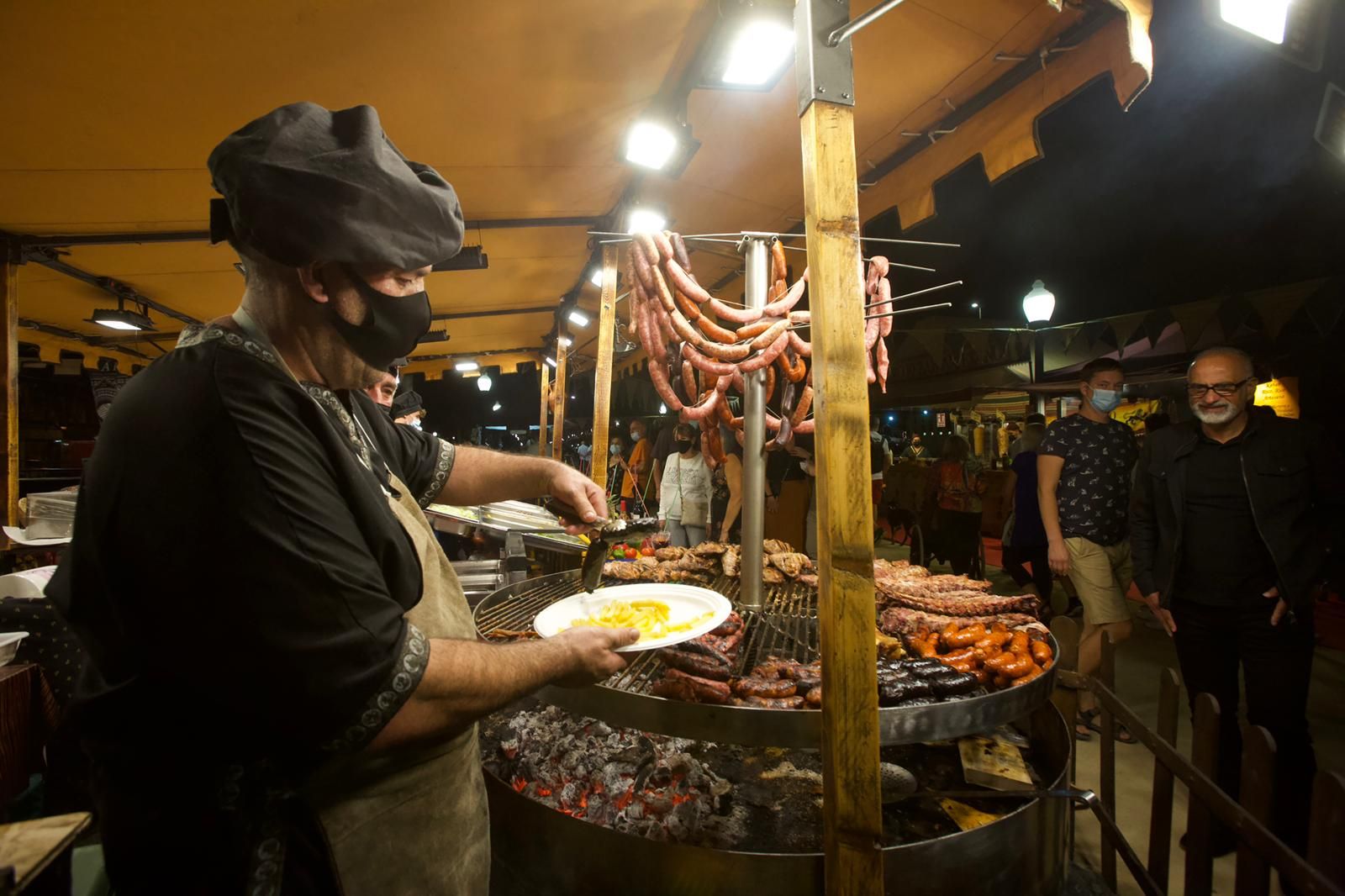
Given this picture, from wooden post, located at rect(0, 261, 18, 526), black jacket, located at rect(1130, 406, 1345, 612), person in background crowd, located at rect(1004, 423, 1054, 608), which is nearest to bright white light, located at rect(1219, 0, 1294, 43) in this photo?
black jacket, located at rect(1130, 406, 1345, 612)

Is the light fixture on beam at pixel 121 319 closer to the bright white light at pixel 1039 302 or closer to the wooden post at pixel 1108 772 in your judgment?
the wooden post at pixel 1108 772

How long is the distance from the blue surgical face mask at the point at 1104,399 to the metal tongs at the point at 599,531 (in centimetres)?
442

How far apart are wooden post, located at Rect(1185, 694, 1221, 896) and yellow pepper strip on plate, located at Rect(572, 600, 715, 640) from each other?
238 centimetres

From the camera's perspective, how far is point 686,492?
27.4 ft

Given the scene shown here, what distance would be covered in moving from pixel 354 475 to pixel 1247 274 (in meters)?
13.1

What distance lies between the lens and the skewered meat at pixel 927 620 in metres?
3.09

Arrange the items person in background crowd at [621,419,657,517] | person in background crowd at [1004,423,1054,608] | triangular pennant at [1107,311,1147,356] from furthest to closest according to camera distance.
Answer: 1. person in background crowd at [621,419,657,517]
2. triangular pennant at [1107,311,1147,356]
3. person in background crowd at [1004,423,1054,608]

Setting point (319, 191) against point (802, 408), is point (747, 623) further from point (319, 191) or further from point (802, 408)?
point (319, 191)

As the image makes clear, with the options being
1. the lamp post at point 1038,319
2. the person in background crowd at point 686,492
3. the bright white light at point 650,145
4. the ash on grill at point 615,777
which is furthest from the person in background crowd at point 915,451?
the ash on grill at point 615,777

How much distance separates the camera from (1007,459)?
15820 mm

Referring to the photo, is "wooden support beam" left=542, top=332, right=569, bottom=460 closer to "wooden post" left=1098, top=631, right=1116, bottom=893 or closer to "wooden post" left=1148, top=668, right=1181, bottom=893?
"wooden post" left=1098, top=631, right=1116, bottom=893

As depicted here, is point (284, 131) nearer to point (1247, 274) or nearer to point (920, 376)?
point (1247, 274)

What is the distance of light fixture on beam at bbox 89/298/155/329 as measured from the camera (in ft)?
23.2

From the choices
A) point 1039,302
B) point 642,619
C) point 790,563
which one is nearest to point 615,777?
point 642,619
